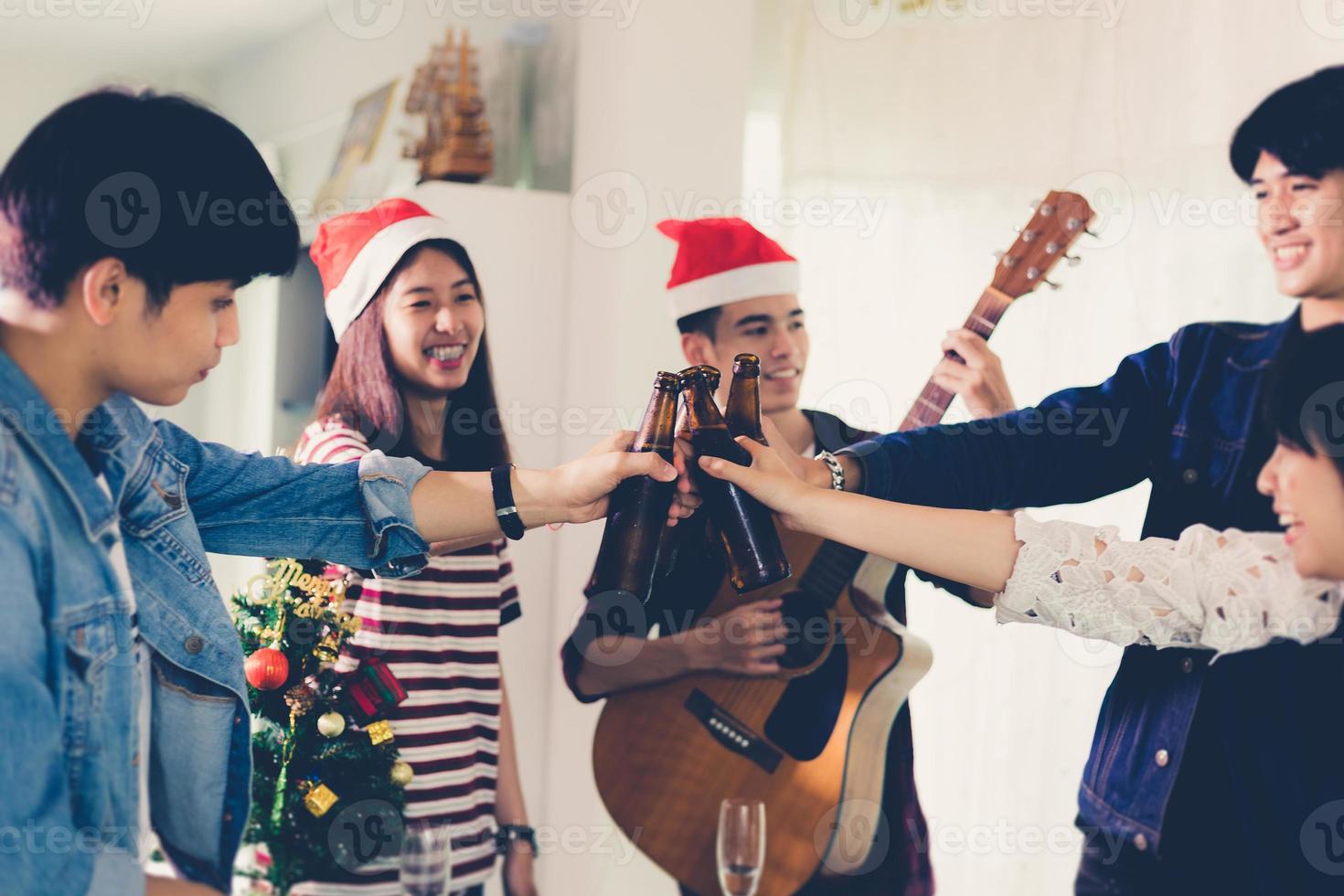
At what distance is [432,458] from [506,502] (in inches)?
25.2

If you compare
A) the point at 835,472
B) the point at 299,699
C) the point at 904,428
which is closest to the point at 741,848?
the point at 835,472

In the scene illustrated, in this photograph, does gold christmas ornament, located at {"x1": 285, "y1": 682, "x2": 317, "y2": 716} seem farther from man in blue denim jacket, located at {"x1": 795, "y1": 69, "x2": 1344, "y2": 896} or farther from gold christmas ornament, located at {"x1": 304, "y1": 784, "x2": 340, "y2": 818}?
man in blue denim jacket, located at {"x1": 795, "y1": 69, "x2": 1344, "y2": 896}

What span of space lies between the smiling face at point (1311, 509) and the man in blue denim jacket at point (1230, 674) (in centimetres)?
6

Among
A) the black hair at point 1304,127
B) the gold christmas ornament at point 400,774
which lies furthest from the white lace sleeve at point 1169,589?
the gold christmas ornament at point 400,774

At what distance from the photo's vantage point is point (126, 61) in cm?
546

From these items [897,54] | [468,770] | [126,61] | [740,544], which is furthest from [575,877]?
[126,61]

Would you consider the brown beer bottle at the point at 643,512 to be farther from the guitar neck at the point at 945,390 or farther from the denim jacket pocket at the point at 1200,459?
the denim jacket pocket at the point at 1200,459

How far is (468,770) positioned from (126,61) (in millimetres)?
4586

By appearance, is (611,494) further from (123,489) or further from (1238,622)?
(1238,622)

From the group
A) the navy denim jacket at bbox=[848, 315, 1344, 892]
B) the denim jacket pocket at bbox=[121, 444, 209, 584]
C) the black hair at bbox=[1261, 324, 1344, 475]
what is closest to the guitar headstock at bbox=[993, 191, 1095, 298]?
the navy denim jacket at bbox=[848, 315, 1344, 892]

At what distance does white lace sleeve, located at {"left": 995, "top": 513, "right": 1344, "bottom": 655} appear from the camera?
1.35 metres

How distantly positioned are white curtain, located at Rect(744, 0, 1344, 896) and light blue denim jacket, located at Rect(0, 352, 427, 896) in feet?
5.02

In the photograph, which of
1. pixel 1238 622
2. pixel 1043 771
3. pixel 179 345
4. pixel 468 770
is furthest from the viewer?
pixel 1043 771

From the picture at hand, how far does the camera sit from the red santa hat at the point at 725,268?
7.60ft
